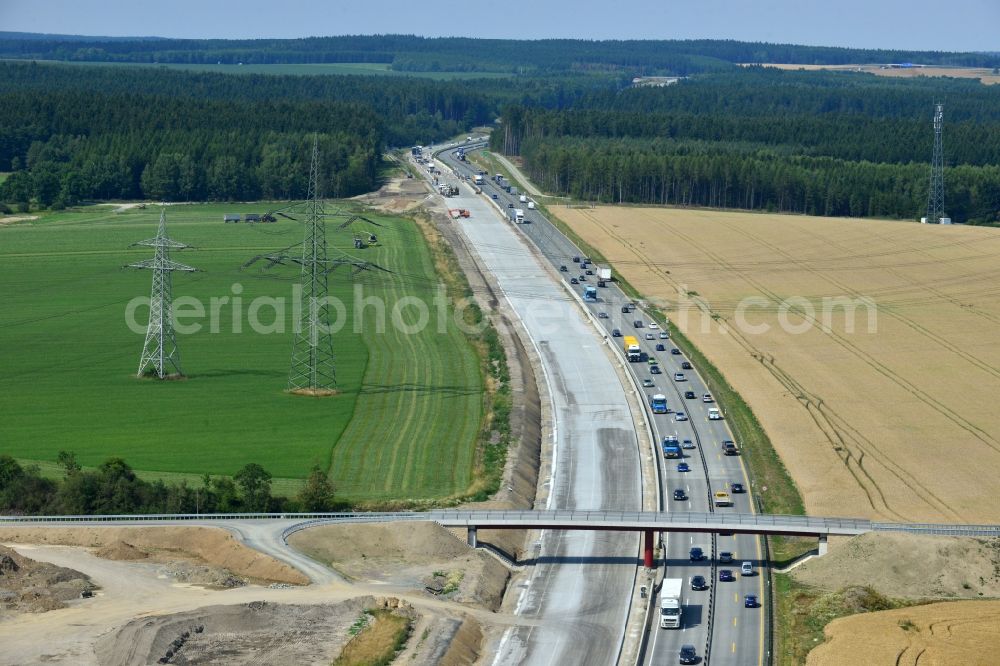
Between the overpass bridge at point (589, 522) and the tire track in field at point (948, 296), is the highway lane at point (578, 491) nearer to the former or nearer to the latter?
the overpass bridge at point (589, 522)

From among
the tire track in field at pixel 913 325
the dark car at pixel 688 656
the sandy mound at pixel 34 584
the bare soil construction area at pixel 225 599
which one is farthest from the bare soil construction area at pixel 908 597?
the tire track in field at pixel 913 325

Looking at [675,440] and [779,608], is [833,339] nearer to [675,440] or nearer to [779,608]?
[675,440]

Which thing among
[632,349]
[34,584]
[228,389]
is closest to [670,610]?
[34,584]

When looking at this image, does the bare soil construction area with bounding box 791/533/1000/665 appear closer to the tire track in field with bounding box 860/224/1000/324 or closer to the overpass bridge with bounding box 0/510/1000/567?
the overpass bridge with bounding box 0/510/1000/567

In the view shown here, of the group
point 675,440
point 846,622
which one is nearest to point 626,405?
point 675,440

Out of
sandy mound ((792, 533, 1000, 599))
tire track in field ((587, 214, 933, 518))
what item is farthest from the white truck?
tire track in field ((587, 214, 933, 518))

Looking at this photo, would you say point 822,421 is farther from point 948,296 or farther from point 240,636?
point 948,296
